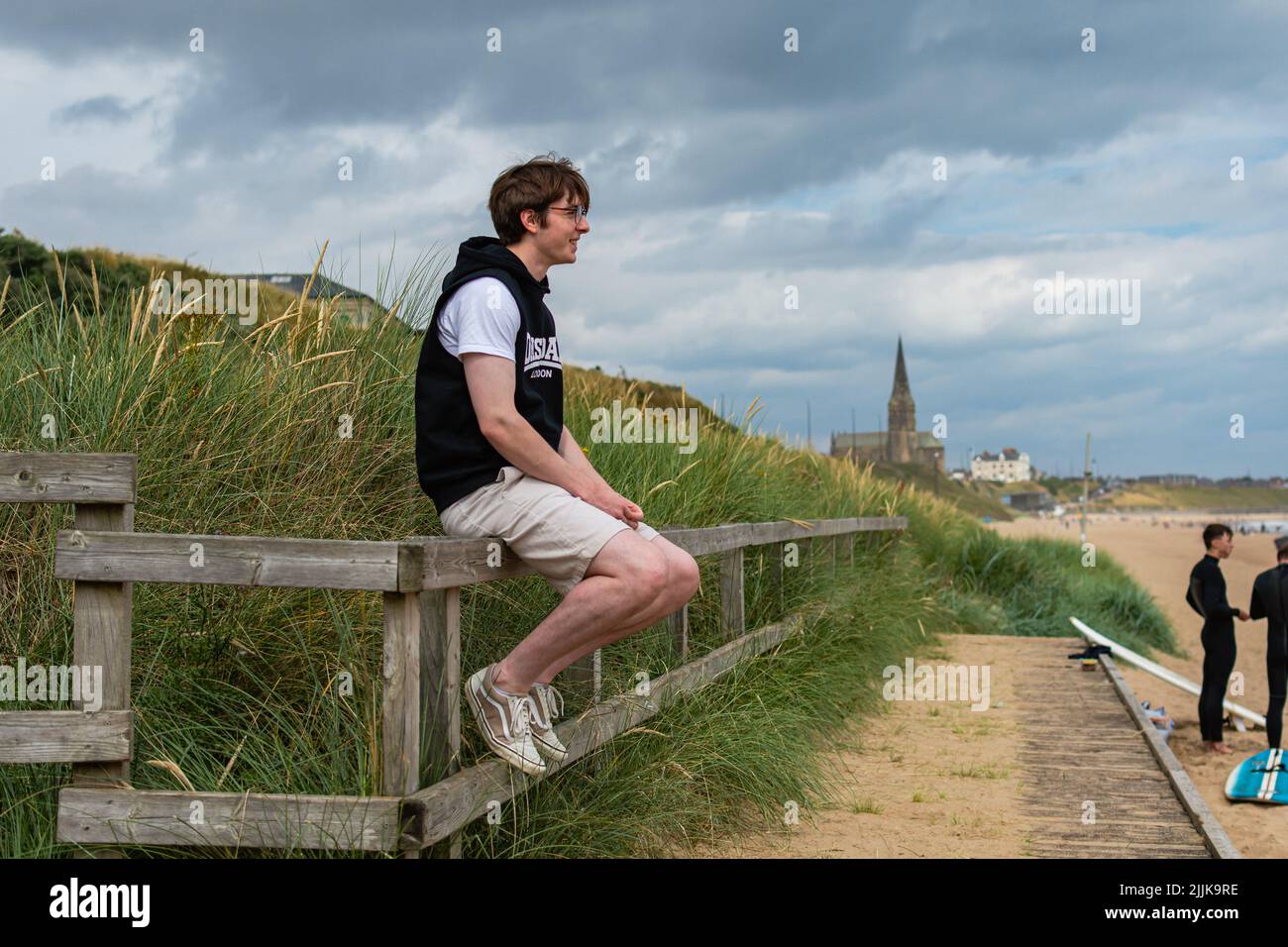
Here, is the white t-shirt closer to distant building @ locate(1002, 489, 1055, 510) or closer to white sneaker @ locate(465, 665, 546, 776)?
white sneaker @ locate(465, 665, 546, 776)

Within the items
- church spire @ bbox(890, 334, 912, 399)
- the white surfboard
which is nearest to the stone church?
church spire @ bbox(890, 334, 912, 399)

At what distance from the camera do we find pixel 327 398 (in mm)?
5266

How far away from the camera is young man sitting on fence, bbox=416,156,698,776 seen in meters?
3.62

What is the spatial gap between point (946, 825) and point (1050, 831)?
0.52m

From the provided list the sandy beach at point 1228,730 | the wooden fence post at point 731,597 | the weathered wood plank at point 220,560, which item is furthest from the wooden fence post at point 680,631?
the sandy beach at point 1228,730

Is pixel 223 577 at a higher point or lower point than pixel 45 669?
higher

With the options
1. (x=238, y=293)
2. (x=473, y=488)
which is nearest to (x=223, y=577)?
(x=473, y=488)

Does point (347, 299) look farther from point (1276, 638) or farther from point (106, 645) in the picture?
point (1276, 638)

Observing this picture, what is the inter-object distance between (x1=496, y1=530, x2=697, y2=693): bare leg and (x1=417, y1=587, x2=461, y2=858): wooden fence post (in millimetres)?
186

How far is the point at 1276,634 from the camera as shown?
10.8 meters

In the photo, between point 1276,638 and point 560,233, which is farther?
point 1276,638

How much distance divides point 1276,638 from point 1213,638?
1.71 feet

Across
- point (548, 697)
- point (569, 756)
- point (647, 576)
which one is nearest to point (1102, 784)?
point (569, 756)
